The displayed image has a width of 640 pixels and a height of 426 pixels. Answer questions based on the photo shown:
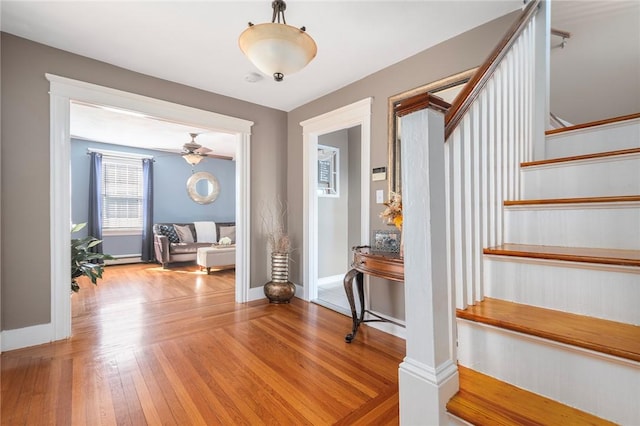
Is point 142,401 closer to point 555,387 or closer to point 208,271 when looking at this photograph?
point 555,387

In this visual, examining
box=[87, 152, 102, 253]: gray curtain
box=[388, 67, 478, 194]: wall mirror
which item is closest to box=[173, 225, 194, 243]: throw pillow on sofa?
box=[87, 152, 102, 253]: gray curtain

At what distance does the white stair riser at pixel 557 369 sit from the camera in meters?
0.83

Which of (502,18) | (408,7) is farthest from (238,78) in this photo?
(502,18)

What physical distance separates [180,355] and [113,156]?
228 inches

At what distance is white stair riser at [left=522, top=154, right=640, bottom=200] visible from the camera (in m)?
1.33

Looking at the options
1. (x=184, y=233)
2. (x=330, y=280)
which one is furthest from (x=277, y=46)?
(x=184, y=233)

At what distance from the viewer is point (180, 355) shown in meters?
2.22

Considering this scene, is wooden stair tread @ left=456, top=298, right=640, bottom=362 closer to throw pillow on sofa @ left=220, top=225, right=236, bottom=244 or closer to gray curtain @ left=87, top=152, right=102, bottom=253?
throw pillow on sofa @ left=220, top=225, right=236, bottom=244

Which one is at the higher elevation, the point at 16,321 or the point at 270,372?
Answer: the point at 16,321

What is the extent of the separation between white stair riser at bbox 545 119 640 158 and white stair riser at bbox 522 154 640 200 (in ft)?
0.95

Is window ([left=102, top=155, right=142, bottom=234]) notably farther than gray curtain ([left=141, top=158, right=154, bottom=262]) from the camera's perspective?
No

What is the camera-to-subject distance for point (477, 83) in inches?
45.5

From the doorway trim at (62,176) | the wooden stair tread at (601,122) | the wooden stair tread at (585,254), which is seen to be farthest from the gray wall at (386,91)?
the doorway trim at (62,176)

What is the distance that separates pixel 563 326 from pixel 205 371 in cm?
207
